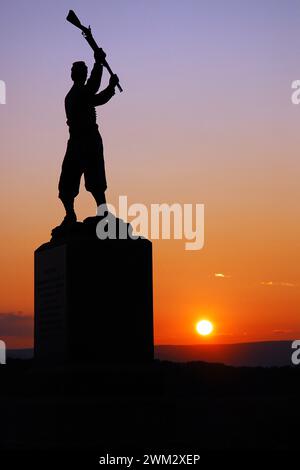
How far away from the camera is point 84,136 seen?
62.2 feet

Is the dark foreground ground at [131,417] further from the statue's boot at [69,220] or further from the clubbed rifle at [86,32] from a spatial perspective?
the clubbed rifle at [86,32]

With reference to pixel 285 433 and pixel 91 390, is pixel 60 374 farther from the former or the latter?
pixel 285 433

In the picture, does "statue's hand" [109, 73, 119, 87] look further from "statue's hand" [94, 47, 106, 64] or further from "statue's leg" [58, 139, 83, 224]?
"statue's leg" [58, 139, 83, 224]

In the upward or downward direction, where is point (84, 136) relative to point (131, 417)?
upward

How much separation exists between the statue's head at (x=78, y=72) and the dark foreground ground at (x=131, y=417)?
5.25 metres

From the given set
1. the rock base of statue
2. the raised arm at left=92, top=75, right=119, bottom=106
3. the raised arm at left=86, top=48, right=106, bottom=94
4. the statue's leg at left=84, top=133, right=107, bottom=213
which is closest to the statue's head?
the raised arm at left=86, top=48, right=106, bottom=94

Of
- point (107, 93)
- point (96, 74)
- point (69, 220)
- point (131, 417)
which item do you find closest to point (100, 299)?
point (69, 220)

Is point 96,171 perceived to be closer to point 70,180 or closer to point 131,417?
point 70,180

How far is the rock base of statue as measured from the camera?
1761 centimetres

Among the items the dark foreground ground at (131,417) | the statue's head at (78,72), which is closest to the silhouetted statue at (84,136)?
the statue's head at (78,72)

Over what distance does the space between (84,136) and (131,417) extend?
5486 millimetres

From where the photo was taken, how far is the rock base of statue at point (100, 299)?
1761 cm
